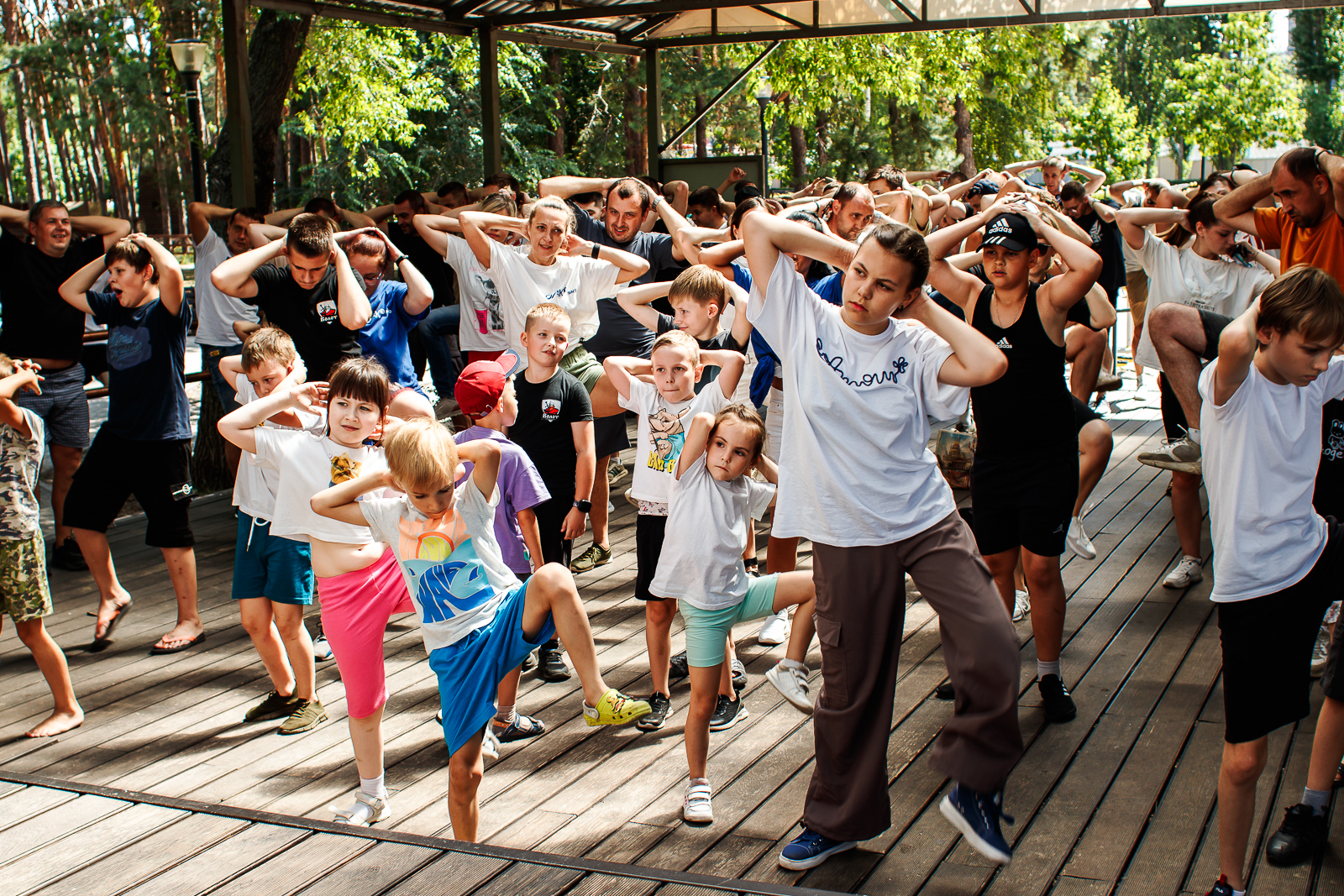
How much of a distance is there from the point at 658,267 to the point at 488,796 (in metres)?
3.85

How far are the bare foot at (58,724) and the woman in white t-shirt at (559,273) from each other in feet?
8.78

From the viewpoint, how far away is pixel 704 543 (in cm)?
345

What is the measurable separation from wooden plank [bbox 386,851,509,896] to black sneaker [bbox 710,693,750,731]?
4.72ft

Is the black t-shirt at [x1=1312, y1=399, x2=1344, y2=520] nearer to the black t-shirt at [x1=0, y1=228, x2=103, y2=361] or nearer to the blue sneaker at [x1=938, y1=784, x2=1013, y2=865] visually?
the blue sneaker at [x1=938, y1=784, x2=1013, y2=865]

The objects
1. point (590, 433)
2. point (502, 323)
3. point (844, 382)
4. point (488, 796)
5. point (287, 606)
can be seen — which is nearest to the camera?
point (844, 382)

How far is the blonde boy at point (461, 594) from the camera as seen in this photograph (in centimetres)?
296

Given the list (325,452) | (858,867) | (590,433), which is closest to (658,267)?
(590,433)

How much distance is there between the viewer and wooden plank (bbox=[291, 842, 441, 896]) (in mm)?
2533

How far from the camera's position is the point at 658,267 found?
6652 millimetres

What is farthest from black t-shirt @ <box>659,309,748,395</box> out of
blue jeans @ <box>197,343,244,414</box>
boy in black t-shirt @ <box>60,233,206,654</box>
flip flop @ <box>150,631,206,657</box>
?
blue jeans @ <box>197,343,244,414</box>

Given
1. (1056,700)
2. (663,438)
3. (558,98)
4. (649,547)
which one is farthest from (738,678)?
(558,98)

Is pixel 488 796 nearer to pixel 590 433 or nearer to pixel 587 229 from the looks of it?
pixel 590 433

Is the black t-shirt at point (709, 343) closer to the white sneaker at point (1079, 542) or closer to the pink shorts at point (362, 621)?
the pink shorts at point (362, 621)

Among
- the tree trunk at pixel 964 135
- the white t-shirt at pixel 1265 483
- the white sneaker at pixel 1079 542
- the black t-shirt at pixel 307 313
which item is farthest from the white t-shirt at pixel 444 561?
the tree trunk at pixel 964 135
